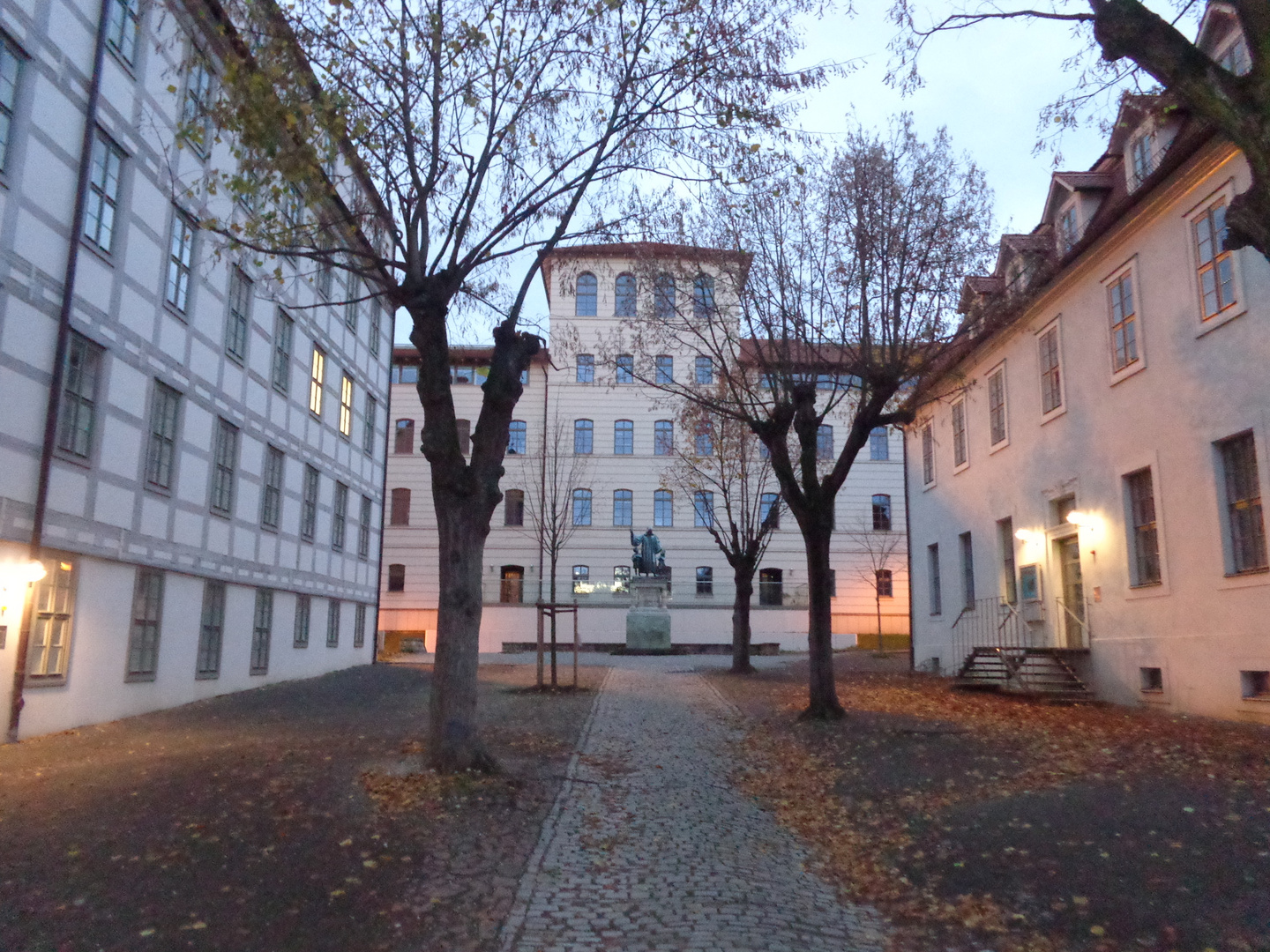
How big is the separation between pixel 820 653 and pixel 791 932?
371 inches

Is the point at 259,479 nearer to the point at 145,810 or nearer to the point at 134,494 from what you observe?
the point at 134,494

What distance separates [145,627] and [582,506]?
119ft

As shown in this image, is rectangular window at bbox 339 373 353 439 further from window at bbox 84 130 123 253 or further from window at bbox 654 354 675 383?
window at bbox 84 130 123 253

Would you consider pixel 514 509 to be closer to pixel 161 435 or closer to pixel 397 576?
pixel 397 576

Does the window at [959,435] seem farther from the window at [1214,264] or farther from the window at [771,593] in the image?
the window at [771,593]

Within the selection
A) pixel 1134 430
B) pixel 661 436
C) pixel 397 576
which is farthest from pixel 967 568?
pixel 397 576

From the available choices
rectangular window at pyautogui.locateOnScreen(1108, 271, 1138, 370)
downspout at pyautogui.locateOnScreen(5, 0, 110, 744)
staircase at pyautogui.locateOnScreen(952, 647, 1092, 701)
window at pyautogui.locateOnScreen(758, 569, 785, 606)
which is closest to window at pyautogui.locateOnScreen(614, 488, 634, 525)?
window at pyautogui.locateOnScreen(758, 569, 785, 606)

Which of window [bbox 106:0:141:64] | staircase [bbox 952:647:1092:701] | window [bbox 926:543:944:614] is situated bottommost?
staircase [bbox 952:647:1092:701]

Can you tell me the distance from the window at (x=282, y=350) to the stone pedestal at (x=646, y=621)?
57.6 ft

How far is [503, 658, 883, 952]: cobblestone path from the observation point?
19.7ft

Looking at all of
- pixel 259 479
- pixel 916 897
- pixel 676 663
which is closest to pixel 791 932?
pixel 916 897

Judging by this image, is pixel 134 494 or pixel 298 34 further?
pixel 134 494

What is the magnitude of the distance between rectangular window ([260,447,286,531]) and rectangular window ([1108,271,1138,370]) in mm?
15920

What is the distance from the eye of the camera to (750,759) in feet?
41.4
